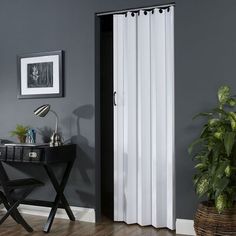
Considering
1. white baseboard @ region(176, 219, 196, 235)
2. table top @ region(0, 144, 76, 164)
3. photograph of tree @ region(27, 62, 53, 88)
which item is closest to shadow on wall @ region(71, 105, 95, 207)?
table top @ region(0, 144, 76, 164)

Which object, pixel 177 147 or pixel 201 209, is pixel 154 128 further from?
pixel 201 209

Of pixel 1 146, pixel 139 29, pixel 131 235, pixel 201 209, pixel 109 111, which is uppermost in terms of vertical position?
pixel 139 29

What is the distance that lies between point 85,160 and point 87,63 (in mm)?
1015

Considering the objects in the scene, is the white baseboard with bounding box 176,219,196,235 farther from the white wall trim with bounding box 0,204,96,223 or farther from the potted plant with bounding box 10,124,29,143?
the potted plant with bounding box 10,124,29,143

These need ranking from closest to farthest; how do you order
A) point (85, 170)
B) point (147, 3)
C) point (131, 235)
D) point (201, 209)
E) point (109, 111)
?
point (201, 209), point (131, 235), point (147, 3), point (85, 170), point (109, 111)

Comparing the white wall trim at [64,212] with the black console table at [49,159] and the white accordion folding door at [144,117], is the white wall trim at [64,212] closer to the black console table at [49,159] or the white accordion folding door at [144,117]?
the black console table at [49,159]

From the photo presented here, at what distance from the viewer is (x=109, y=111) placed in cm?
484

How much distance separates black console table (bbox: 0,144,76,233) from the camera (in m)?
3.46

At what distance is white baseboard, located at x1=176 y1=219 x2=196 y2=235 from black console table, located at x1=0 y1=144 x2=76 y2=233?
1.11 m

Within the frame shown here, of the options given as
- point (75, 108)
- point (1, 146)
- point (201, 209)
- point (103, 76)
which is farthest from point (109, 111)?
point (201, 209)

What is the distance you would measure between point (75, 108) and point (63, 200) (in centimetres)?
96

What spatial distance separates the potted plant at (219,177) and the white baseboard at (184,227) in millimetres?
490

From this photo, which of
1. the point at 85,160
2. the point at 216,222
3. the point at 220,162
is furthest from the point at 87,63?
the point at 216,222

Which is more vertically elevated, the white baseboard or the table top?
the table top
